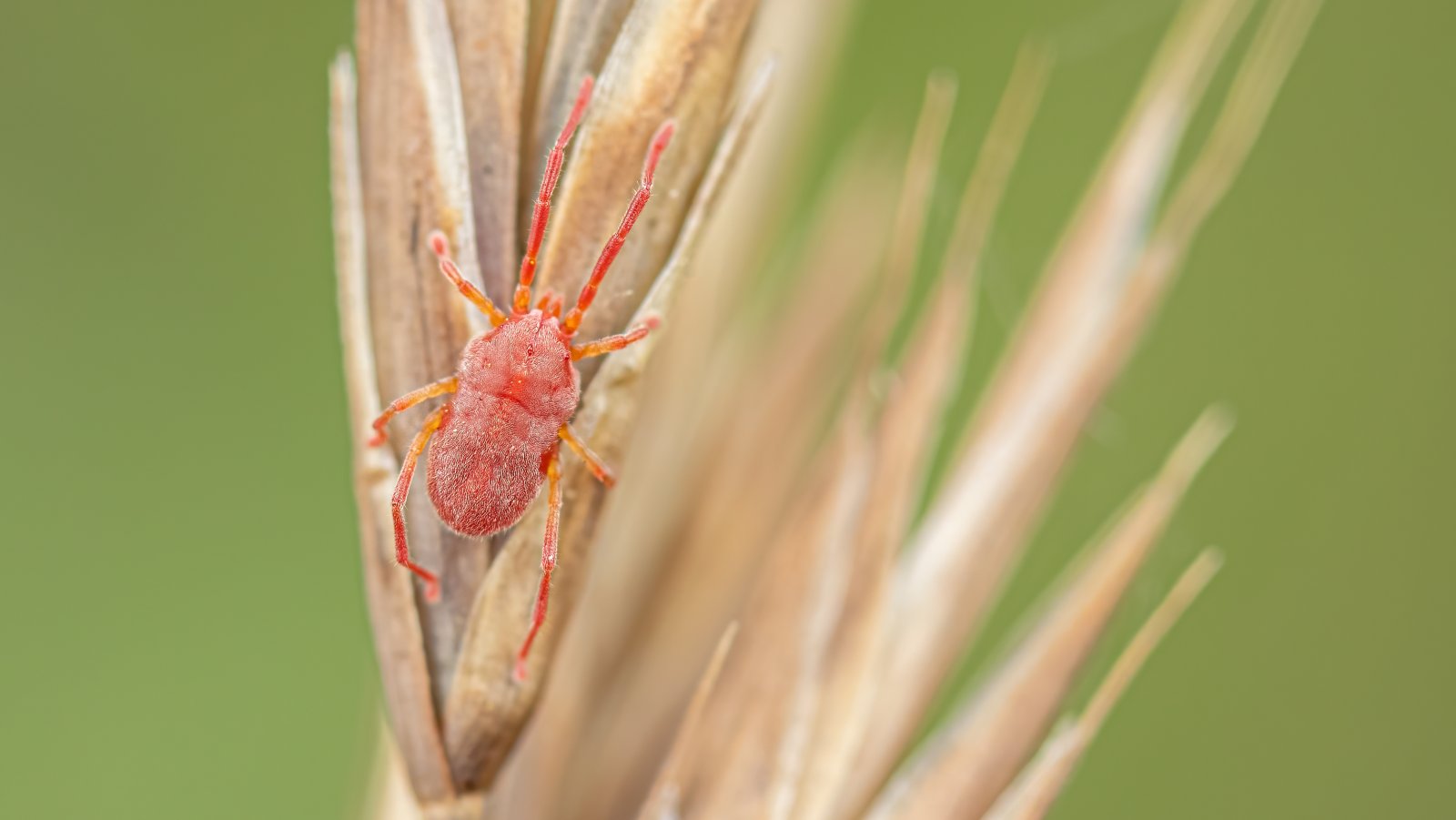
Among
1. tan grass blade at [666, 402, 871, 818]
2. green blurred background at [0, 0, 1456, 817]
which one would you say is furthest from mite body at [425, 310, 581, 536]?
green blurred background at [0, 0, 1456, 817]

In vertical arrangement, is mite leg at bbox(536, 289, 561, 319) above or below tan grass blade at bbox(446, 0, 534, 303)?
below

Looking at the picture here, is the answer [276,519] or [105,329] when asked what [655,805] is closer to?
[276,519]

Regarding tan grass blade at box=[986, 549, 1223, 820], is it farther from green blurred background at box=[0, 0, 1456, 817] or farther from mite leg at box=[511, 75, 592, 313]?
green blurred background at box=[0, 0, 1456, 817]

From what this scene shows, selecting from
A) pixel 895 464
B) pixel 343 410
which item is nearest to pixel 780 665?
pixel 895 464

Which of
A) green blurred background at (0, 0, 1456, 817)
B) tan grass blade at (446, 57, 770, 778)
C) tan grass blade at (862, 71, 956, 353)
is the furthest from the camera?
green blurred background at (0, 0, 1456, 817)

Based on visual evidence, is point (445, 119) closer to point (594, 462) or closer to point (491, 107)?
point (491, 107)

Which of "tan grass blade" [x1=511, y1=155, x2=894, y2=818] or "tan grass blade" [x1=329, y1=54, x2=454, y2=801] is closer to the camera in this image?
"tan grass blade" [x1=329, y1=54, x2=454, y2=801]

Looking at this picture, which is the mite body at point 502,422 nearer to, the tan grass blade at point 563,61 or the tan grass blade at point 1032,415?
the tan grass blade at point 563,61

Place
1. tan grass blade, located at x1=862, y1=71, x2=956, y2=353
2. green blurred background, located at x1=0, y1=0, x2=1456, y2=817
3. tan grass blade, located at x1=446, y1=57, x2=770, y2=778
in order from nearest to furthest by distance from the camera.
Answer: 1. tan grass blade, located at x1=446, y1=57, x2=770, y2=778
2. tan grass blade, located at x1=862, y1=71, x2=956, y2=353
3. green blurred background, located at x1=0, y1=0, x2=1456, y2=817

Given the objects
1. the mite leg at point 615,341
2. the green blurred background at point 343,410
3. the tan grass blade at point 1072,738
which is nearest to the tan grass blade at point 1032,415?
the tan grass blade at point 1072,738
